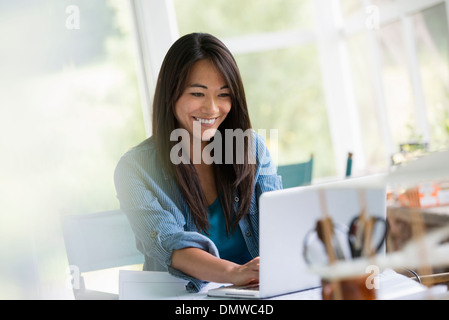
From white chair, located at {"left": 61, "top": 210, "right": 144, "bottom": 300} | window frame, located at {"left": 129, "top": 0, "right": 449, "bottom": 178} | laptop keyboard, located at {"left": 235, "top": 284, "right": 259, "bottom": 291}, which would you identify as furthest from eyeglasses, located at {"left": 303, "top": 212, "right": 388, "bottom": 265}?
window frame, located at {"left": 129, "top": 0, "right": 449, "bottom": 178}

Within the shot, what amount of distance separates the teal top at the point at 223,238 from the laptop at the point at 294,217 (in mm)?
518

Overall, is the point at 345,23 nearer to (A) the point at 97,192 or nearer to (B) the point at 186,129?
(A) the point at 97,192

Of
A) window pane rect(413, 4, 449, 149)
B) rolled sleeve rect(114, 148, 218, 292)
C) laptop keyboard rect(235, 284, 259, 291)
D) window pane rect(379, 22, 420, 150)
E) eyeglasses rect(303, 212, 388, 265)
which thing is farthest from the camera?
window pane rect(379, 22, 420, 150)

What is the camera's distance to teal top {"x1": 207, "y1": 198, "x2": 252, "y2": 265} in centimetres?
157

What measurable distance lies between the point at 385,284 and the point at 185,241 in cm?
45

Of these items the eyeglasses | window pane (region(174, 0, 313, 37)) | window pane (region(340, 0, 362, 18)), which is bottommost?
the eyeglasses

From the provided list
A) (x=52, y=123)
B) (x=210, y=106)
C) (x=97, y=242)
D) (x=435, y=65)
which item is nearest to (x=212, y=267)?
(x=210, y=106)

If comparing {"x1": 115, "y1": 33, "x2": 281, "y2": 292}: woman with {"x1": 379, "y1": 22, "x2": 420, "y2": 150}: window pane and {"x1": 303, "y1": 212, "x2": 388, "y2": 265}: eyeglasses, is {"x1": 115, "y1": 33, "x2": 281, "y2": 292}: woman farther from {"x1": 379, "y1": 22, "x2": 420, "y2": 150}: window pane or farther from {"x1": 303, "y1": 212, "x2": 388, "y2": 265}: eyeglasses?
{"x1": 379, "y1": 22, "x2": 420, "y2": 150}: window pane

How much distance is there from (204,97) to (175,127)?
0.13 metres

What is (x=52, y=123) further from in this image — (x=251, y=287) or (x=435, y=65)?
(x=435, y=65)

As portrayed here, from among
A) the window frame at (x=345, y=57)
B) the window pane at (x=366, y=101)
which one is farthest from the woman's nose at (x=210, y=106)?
the window pane at (x=366, y=101)

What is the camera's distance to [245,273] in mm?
1168

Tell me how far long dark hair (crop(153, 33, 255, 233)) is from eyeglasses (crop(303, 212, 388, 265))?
601 millimetres

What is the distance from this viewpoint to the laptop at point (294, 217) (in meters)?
0.98
